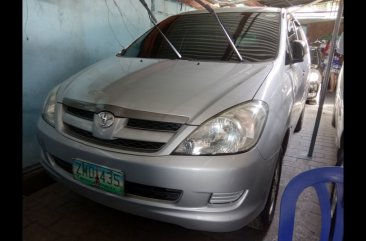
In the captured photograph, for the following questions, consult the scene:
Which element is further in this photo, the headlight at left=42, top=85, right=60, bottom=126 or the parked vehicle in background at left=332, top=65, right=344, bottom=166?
the headlight at left=42, top=85, right=60, bottom=126

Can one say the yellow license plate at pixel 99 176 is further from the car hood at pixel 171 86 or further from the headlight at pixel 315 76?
the headlight at pixel 315 76

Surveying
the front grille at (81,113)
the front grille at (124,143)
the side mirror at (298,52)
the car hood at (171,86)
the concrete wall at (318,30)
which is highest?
the concrete wall at (318,30)

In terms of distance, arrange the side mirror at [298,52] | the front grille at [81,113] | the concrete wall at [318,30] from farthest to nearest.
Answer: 1. the concrete wall at [318,30]
2. the side mirror at [298,52]
3. the front grille at [81,113]

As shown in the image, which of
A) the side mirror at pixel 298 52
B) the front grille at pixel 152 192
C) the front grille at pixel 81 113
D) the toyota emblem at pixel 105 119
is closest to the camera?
the front grille at pixel 152 192

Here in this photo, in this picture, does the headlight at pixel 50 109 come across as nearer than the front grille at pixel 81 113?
No

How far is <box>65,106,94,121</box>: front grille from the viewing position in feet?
5.68

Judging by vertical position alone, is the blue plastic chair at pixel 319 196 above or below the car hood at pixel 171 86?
below

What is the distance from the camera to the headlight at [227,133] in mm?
1438

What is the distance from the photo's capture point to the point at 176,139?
1.45m

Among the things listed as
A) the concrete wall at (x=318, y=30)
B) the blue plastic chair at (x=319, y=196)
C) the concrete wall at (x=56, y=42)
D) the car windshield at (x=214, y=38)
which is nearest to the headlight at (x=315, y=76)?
the car windshield at (x=214, y=38)

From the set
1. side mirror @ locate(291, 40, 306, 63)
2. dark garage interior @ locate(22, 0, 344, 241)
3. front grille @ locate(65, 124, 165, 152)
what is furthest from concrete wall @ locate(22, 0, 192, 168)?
side mirror @ locate(291, 40, 306, 63)

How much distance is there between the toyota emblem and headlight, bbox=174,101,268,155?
1.40 ft

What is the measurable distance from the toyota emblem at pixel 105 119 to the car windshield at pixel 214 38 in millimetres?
955

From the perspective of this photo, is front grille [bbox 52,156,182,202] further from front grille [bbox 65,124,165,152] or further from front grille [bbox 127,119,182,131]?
front grille [bbox 127,119,182,131]
